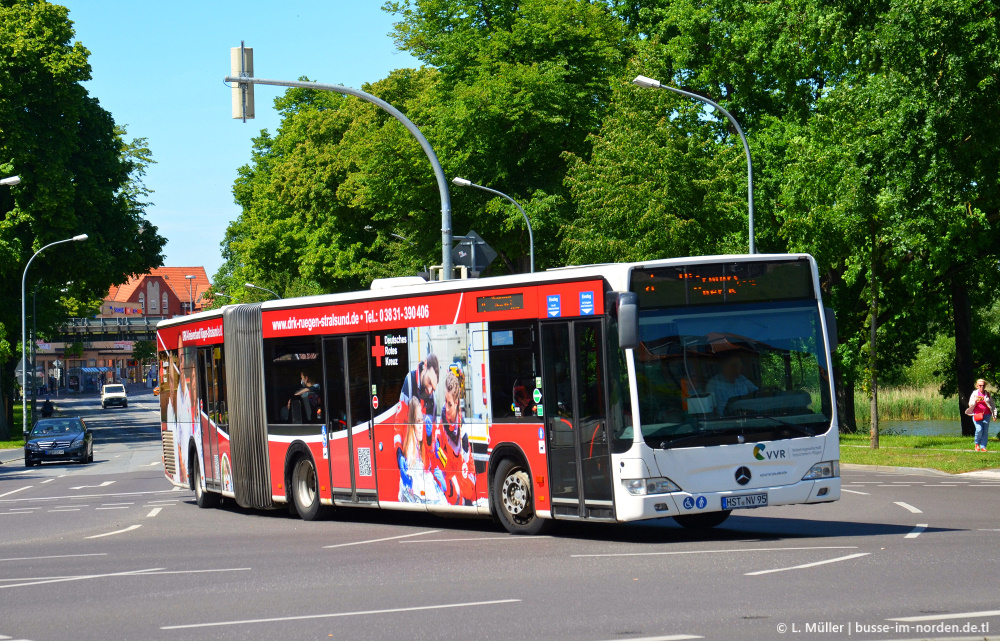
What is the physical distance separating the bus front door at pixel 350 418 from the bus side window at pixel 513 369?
8.90 feet

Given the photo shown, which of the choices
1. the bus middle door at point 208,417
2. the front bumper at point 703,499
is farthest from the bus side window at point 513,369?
the bus middle door at point 208,417

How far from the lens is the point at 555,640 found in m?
7.82

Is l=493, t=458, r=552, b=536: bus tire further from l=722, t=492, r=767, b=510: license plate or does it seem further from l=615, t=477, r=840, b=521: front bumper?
l=722, t=492, r=767, b=510: license plate

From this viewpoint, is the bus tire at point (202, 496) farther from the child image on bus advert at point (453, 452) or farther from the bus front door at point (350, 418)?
the child image on bus advert at point (453, 452)

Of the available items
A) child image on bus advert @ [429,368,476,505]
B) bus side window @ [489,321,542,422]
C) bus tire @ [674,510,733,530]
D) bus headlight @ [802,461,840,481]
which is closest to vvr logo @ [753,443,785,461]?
bus headlight @ [802,461,840,481]

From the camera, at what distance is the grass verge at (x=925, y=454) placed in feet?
82.8

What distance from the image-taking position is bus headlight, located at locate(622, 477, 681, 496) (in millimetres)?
→ 12430

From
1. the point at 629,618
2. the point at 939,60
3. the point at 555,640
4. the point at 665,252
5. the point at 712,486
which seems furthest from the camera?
the point at 665,252

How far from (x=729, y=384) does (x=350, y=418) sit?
19.1 feet

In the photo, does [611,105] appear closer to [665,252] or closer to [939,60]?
[665,252]

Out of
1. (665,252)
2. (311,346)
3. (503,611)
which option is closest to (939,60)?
(665,252)

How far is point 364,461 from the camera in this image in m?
16.6

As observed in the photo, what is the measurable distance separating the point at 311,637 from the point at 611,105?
95.8 feet

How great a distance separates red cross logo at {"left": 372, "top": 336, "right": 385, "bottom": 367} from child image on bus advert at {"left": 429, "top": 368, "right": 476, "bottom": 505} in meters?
1.42
